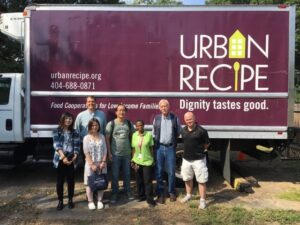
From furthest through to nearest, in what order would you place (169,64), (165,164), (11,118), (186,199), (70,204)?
(11,118)
(169,64)
(165,164)
(186,199)
(70,204)

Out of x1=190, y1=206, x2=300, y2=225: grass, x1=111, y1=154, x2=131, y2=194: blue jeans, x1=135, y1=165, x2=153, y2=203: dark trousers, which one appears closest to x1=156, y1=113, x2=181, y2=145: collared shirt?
x1=135, y1=165, x2=153, y2=203: dark trousers

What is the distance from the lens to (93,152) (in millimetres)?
6938

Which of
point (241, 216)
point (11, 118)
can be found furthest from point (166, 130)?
point (11, 118)

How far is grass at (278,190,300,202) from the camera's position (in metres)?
7.83

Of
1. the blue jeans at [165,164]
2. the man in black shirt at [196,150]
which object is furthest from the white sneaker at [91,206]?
the man in black shirt at [196,150]

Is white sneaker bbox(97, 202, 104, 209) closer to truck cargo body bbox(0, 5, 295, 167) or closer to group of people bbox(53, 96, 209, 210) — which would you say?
group of people bbox(53, 96, 209, 210)

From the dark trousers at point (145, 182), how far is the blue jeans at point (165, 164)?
0.63ft

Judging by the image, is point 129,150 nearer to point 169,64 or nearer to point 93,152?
point 93,152

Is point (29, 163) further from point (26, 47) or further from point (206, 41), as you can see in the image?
point (206, 41)

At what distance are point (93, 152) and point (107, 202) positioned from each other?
0.96 m

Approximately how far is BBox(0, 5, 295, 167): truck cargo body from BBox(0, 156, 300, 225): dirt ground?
1069 millimetres

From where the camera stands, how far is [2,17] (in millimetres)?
8789

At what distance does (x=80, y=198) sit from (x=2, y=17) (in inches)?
155

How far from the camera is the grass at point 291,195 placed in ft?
25.7
